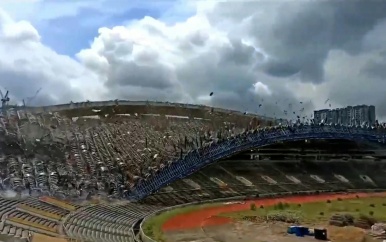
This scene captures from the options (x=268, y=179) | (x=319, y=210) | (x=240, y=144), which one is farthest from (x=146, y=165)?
(x=319, y=210)

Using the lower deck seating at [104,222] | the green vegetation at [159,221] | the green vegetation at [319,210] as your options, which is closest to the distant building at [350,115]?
the green vegetation at [319,210]

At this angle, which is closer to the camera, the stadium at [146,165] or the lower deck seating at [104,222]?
the lower deck seating at [104,222]

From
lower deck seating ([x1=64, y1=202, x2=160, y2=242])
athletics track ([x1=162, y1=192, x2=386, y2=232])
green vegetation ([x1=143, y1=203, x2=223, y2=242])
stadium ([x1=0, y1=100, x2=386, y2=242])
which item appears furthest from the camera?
athletics track ([x1=162, y1=192, x2=386, y2=232])

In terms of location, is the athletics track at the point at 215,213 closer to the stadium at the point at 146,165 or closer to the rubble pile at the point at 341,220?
the stadium at the point at 146,165

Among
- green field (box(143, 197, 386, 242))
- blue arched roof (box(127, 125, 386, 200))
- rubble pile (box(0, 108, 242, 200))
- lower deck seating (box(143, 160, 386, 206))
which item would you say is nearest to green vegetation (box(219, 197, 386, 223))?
green field (box(143, 197, 386, 242))

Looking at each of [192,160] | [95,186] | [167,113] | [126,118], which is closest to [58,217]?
[95,186]

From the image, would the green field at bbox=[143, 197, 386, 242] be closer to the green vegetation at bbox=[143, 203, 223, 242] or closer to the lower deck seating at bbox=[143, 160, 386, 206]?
the green vegetation at bbox=[143, 203, 223, 242]

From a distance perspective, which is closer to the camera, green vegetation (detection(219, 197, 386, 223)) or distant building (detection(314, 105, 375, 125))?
green vegetation (detection(219, 197, 386, 223))
